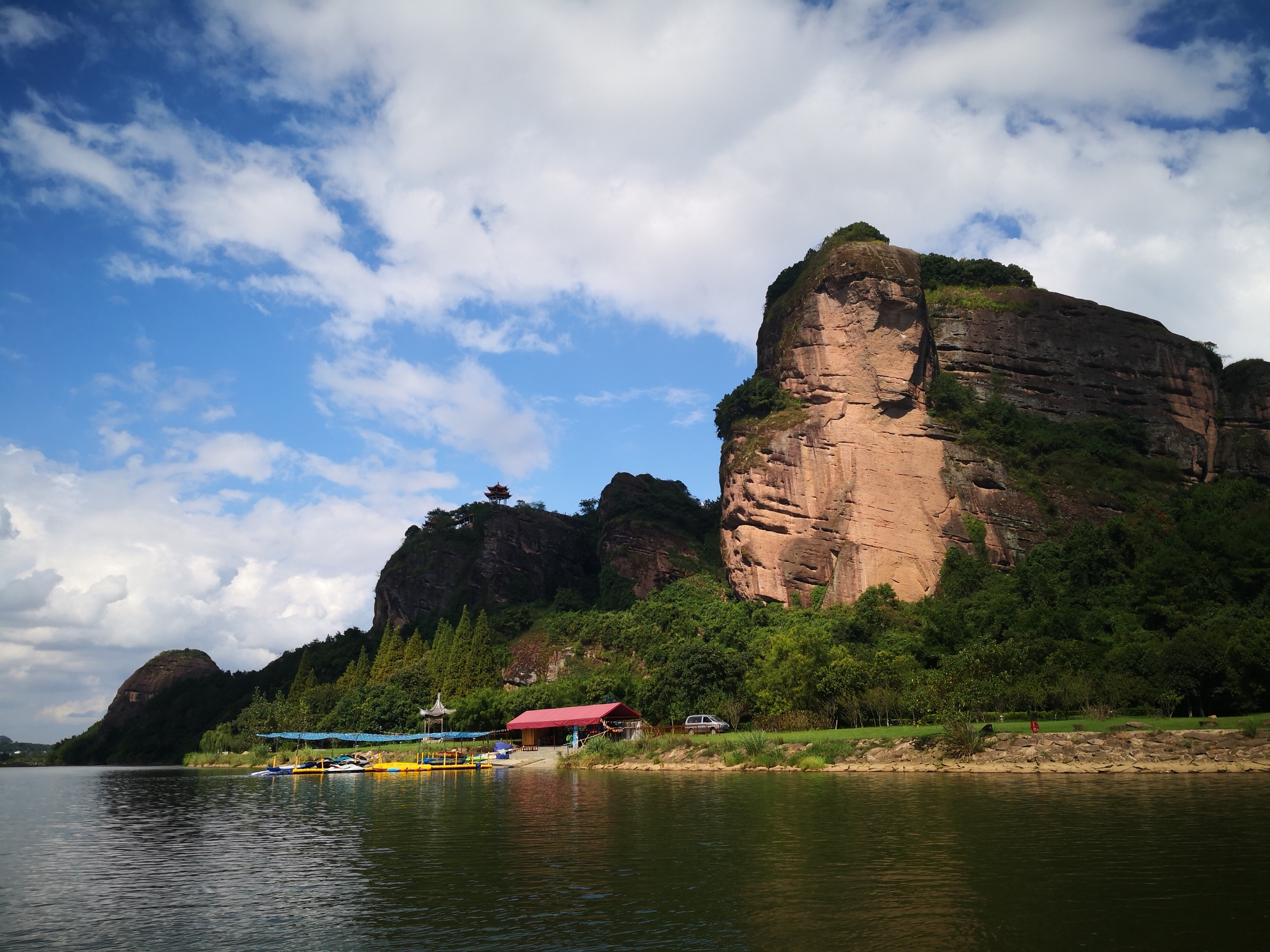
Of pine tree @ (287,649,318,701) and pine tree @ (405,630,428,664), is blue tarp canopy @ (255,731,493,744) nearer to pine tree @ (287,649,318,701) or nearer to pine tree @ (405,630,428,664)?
pine tree @ (405,630,428,664)

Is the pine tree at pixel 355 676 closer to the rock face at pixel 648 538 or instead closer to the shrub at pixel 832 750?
the rock face at pixel 648 538

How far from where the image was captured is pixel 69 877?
2031cm

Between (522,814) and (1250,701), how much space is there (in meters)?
33.8

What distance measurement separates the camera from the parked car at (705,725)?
52812mm

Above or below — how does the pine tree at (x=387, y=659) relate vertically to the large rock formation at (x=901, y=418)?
below

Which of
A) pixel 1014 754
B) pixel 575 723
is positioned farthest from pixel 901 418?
pixel 1014 754

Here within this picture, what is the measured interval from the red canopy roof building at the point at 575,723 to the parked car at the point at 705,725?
3.61 meters

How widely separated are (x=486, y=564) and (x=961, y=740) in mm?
71601

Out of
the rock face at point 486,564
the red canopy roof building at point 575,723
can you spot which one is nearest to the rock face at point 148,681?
the rock face at point 486,564

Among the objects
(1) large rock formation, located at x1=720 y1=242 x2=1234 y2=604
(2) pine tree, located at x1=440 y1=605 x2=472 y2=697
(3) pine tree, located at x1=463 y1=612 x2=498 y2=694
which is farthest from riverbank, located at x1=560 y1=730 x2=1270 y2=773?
(2) pine tree, located at x1=440 y1=605 x2=472 y2=697

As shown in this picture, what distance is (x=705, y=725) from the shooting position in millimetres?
53344

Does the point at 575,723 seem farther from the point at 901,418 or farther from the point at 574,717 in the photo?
the point at 901,418

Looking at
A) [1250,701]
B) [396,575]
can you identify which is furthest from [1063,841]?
[396,575]

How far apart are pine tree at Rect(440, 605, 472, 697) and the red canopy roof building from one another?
12.3 metres
